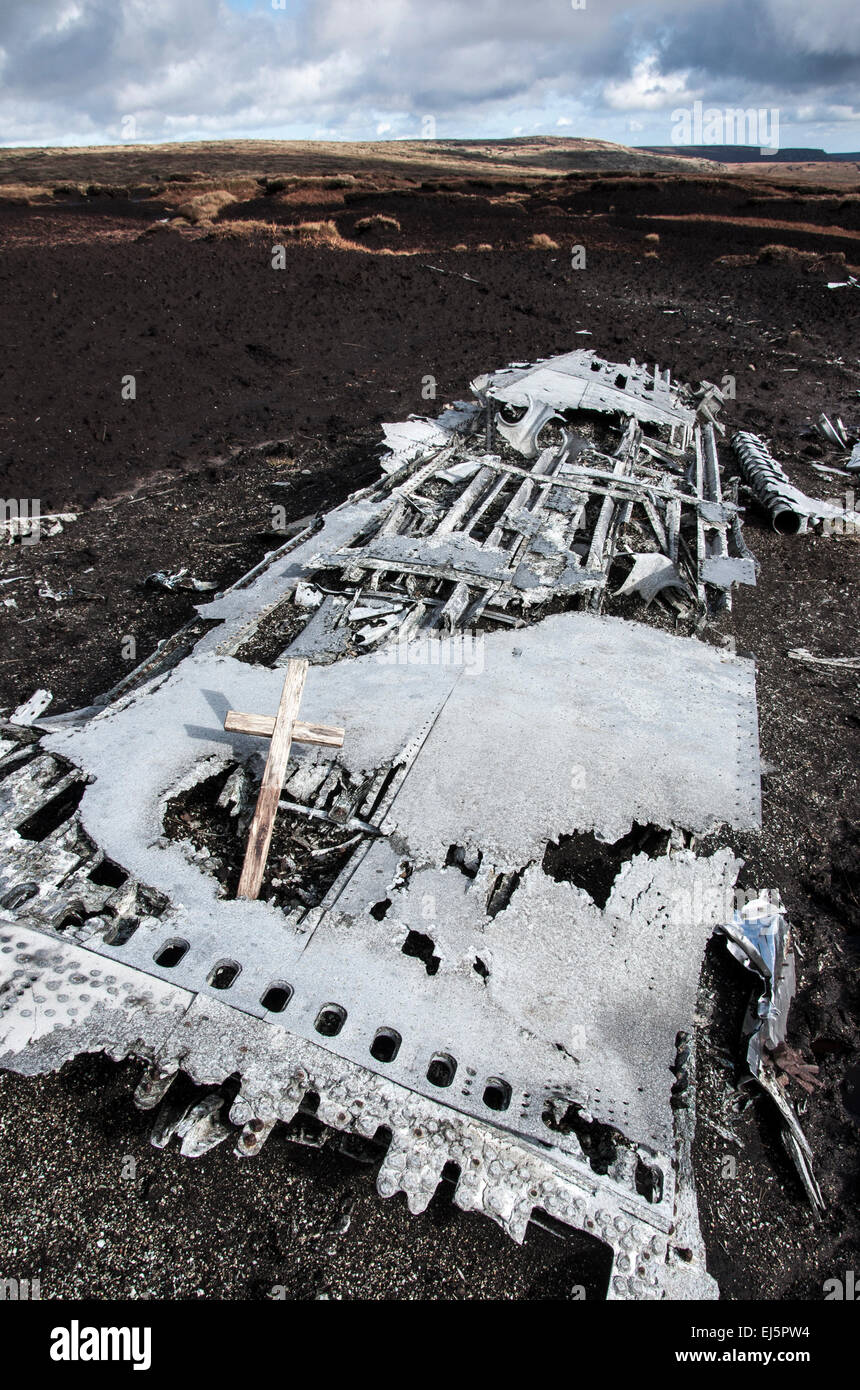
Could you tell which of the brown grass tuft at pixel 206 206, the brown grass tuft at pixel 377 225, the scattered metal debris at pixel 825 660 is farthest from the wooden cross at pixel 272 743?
the brown grass tuft at pixel 206 206

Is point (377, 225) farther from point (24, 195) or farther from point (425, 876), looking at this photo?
point (425, 876)

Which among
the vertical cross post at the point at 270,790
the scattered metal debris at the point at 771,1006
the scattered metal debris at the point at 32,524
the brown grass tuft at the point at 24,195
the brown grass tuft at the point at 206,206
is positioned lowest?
the scattered metal debris at the point at 771,1006

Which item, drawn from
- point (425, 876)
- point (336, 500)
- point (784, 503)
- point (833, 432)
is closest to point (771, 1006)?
point (425, 876)

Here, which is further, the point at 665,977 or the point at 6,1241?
the point at 665,977

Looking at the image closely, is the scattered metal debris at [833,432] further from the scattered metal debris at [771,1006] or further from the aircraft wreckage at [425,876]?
the scattered metal debris at [771,1006]

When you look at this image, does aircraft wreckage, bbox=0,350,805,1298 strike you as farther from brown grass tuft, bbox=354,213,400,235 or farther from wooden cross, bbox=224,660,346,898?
brown grass tuft, bbox=354,213,400,235

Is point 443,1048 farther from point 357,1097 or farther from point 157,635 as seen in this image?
point 157,635
